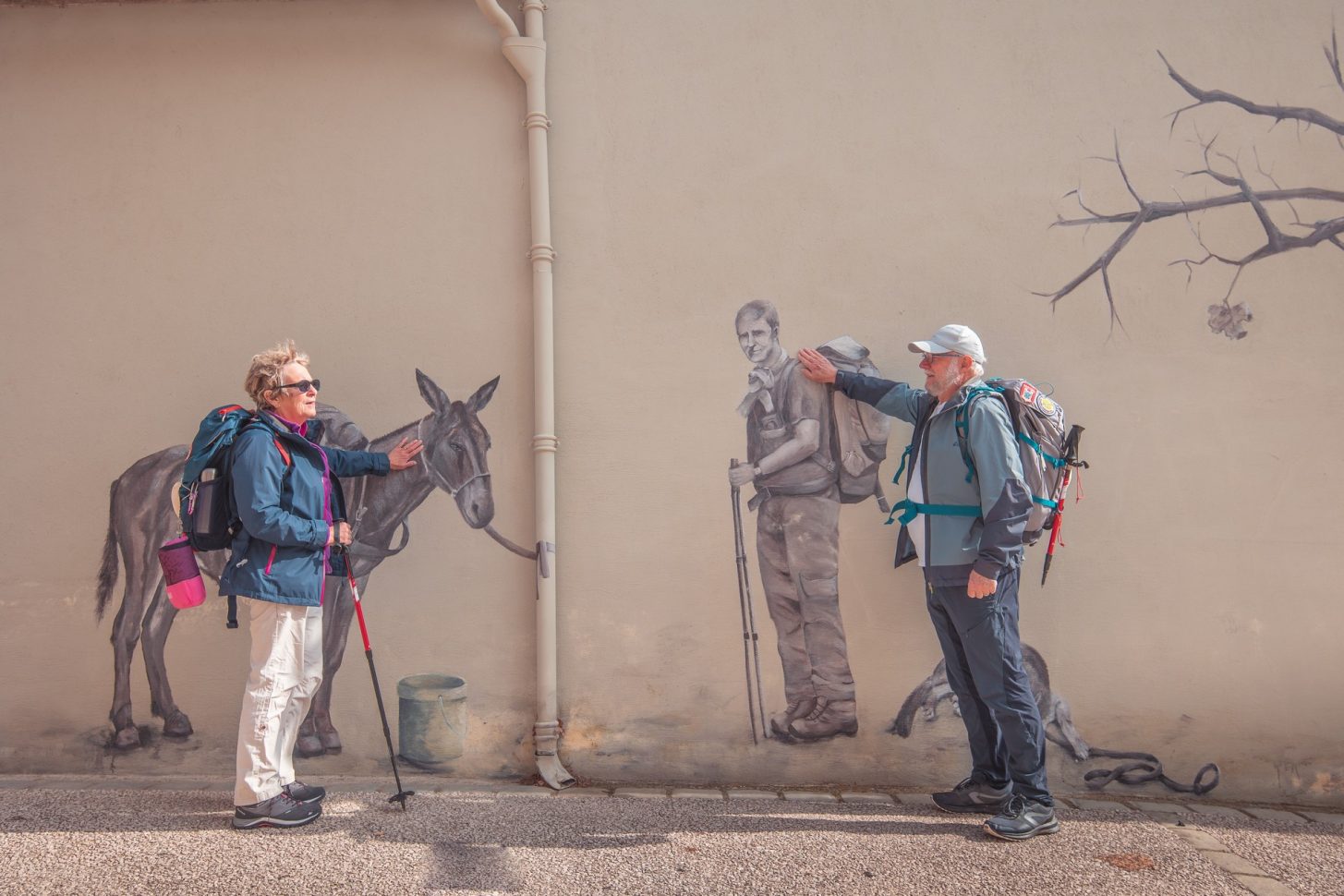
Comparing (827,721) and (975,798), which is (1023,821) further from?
(827,721)

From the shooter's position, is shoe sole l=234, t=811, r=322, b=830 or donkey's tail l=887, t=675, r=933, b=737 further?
donkey's tail l=887, t=675, r=933, b=737

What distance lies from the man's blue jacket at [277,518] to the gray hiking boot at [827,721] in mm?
2129

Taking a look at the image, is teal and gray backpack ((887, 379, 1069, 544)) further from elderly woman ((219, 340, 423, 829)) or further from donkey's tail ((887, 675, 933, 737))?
elderly woman ((219, 340, 423, 829))

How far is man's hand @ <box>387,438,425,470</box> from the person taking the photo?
431cm

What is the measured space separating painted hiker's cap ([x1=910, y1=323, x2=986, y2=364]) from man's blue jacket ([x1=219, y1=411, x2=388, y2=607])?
8.06ft

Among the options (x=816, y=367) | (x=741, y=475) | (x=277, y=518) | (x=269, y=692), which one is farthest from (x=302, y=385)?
(x=816, y=367)

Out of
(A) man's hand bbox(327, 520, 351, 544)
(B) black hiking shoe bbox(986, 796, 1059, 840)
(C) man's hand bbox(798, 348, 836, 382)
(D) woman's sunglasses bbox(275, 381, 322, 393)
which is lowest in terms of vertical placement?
(B) black hiking shoe bbox(986, 796, 1059, 840)

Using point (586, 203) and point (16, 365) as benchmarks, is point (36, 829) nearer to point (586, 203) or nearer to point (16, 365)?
point (16, 365)

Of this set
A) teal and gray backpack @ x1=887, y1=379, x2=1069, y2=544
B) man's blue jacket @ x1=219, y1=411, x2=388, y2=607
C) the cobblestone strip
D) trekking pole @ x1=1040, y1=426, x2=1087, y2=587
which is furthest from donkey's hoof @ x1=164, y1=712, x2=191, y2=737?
the cobblestone strip

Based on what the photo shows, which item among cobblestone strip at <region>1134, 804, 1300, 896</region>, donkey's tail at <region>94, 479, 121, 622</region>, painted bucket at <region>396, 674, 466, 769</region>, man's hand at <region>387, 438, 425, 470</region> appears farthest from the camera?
donkey's tail at <region>94, 479, 121, 622</region>

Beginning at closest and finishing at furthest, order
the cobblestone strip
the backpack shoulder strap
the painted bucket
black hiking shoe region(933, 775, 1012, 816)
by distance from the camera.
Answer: the cobblestone strip < the backpack shoulder strap < black hiking shoe region(933, 775, 1012, 816) < the painted bucket

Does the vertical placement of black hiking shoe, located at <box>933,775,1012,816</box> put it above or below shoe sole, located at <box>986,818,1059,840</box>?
above

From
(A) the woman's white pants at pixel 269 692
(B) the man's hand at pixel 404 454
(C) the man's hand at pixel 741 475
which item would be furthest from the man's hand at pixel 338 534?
(C) the man's hand at pixel 741 475

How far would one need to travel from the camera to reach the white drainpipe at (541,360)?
4.35m
